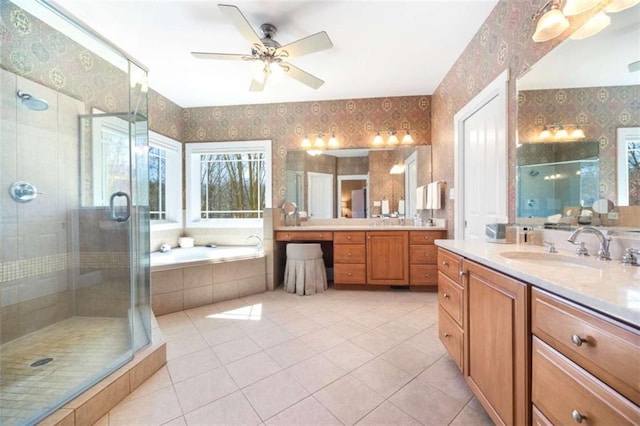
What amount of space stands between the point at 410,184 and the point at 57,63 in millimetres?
3825

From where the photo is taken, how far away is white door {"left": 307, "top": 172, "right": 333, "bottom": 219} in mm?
3648

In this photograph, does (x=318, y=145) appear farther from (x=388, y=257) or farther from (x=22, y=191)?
(x=22, y=191)

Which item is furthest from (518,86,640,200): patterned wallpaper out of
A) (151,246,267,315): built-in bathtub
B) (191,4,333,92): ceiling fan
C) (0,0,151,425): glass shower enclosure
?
(151,246,267,315): built-in bathtub

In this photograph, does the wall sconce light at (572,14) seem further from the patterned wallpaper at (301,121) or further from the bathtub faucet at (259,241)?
the bathtub faucet at (259,241)

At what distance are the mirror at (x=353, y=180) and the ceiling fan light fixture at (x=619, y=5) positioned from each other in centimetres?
238

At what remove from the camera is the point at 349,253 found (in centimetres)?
316

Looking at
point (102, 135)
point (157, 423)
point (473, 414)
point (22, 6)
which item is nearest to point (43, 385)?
point (157, 423)

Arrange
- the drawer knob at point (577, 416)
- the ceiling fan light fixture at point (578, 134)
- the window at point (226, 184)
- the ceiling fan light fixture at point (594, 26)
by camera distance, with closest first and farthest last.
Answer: the drawer knob at point (577, 416), the ceiling fan light fixture at point (594, 26), the ceiling fan light fixture at point (578, 134), the window at point (226, 184)

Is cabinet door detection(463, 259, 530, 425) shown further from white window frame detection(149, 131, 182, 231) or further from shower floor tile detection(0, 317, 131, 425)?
white window frame detection(149, 131, 182, 231)

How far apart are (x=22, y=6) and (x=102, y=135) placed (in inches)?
34.9

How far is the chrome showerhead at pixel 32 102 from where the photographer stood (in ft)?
5.93

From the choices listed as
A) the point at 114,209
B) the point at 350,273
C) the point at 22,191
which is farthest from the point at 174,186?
the point at 350,273

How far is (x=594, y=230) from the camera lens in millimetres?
1101

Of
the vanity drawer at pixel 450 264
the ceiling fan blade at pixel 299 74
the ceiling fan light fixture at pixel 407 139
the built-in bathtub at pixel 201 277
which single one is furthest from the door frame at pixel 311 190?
the vanity drawer at pixel 450 264
